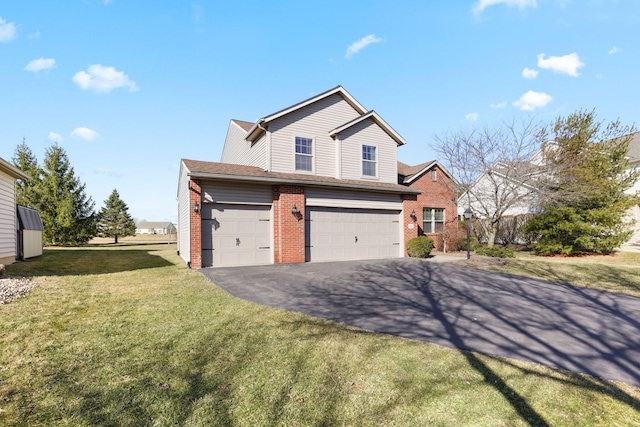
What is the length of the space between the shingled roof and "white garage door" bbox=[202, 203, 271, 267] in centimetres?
126

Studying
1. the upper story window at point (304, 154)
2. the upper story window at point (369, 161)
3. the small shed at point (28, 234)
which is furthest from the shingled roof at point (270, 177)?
the small shed at point (28, 234)

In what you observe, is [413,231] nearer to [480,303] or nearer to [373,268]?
[373,268]

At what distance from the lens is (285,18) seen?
11508 mm

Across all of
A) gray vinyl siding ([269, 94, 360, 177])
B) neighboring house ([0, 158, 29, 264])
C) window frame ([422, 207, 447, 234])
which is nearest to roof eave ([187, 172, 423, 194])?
gray vinyl siding ([269, 94, 360, 177])

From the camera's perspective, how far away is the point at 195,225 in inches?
412

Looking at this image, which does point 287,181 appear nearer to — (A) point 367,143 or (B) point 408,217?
(A) point 367,143

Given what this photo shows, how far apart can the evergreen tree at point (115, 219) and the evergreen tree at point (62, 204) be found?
23.9 ft


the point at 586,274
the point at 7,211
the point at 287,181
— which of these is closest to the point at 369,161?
the point at 287,181

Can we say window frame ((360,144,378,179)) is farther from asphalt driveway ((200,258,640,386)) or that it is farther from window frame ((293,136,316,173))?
asphalt driveway ((200,258,640,386))

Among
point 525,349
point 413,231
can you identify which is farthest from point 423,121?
point 525,349

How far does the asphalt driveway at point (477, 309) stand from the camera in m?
3.98

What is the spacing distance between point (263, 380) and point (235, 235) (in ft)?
28.8

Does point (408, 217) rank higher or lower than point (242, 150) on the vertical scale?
lower

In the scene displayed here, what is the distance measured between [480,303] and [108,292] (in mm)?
8793
